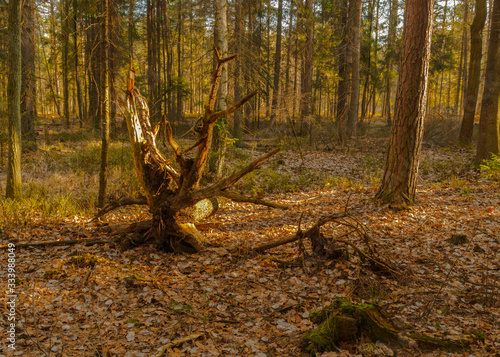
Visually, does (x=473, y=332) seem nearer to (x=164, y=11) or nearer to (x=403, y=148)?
(x=403, y=148)

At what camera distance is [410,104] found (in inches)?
252

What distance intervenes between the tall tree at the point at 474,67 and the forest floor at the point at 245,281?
6618 millimetres

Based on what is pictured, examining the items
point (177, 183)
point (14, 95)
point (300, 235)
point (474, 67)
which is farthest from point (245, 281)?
point (474, 67)

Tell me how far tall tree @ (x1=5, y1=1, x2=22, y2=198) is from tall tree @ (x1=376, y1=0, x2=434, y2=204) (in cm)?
753

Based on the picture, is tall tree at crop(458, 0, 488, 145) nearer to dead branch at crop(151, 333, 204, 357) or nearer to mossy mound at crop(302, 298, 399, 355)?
mossy mound at crop(302, 298, 399, 355)

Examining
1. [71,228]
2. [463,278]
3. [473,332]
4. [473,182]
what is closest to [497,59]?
[473,182]

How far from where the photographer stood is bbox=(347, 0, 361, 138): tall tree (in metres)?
14.4

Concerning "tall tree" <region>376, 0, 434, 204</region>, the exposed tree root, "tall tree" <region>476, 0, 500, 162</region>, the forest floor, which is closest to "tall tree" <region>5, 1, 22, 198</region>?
the forest floor

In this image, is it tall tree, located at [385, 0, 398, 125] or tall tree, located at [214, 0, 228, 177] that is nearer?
tall tree, located at [214, 0, 228, 177]

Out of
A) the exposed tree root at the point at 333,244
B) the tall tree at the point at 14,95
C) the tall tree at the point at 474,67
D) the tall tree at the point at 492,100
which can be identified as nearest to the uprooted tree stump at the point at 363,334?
the exposed tree root at the point at 333,244

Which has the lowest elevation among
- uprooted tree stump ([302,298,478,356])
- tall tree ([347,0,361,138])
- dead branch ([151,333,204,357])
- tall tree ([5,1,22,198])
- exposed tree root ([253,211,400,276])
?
dead branch ([151,333,204,357])

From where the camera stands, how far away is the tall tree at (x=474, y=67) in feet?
37.8

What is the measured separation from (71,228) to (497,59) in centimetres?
1241

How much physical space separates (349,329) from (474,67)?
45.1ft
